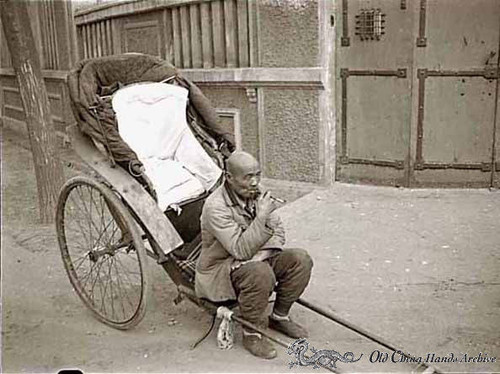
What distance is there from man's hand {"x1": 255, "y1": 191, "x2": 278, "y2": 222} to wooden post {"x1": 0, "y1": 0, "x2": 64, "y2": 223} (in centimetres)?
321

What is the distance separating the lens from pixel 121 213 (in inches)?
131

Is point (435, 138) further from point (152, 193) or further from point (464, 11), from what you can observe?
point (152, 193)

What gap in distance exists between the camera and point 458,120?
18.5 ft

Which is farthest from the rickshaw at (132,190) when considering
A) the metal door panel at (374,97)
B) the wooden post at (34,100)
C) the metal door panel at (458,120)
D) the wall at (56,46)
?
the wall at (56,46)

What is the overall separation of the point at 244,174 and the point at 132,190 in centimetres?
67

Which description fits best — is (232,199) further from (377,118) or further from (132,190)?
(377,118)

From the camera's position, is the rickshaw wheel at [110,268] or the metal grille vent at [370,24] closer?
the rickshaw wheel at [110,268]

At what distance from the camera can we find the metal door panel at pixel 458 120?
5535mm

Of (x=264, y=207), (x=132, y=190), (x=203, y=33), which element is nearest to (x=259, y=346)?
(x=264, y=207)

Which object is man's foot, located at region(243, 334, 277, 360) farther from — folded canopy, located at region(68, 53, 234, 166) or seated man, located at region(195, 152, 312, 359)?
folded canopy, located at region(68, 53, 234, 166)

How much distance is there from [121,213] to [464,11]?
3.54 meters

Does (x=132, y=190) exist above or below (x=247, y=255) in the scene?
above

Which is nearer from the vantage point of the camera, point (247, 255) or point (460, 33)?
point (247, 255)

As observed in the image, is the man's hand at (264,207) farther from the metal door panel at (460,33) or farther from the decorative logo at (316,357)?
the metal door panel at (460,33)
